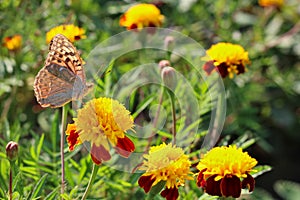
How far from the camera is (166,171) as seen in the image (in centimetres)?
90

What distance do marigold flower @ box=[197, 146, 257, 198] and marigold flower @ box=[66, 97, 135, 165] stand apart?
0.12 meters

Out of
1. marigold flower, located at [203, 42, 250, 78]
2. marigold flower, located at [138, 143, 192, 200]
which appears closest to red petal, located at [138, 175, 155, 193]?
marigold flower, located at [138, 143, 192, 200]

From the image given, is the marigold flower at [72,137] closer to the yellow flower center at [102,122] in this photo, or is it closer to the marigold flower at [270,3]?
the yellow flower center at [102,122]

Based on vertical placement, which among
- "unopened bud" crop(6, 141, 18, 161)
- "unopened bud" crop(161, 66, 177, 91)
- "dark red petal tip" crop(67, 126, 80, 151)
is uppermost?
"unopened bud" crop(161, 66, 177, 91)

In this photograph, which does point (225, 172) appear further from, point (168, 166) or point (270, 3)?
point (270, 3)

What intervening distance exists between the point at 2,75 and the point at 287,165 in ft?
4.66

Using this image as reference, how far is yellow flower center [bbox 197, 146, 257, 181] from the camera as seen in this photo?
88 centimetres

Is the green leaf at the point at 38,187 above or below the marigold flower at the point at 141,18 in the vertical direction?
below

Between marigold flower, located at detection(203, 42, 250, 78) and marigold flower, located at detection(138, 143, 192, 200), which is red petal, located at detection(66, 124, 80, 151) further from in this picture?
marigold flower, located at detection(203, 42, 250, 78)

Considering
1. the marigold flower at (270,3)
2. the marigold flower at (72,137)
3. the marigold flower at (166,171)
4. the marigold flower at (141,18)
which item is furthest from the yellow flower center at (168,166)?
the marigold flower at (270,3)

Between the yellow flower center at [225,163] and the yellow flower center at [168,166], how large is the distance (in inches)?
1.2

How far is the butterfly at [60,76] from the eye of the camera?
3.22 feet

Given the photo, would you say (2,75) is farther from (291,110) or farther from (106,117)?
(291,110)

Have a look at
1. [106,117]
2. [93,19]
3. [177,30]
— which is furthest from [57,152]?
[177,30]
